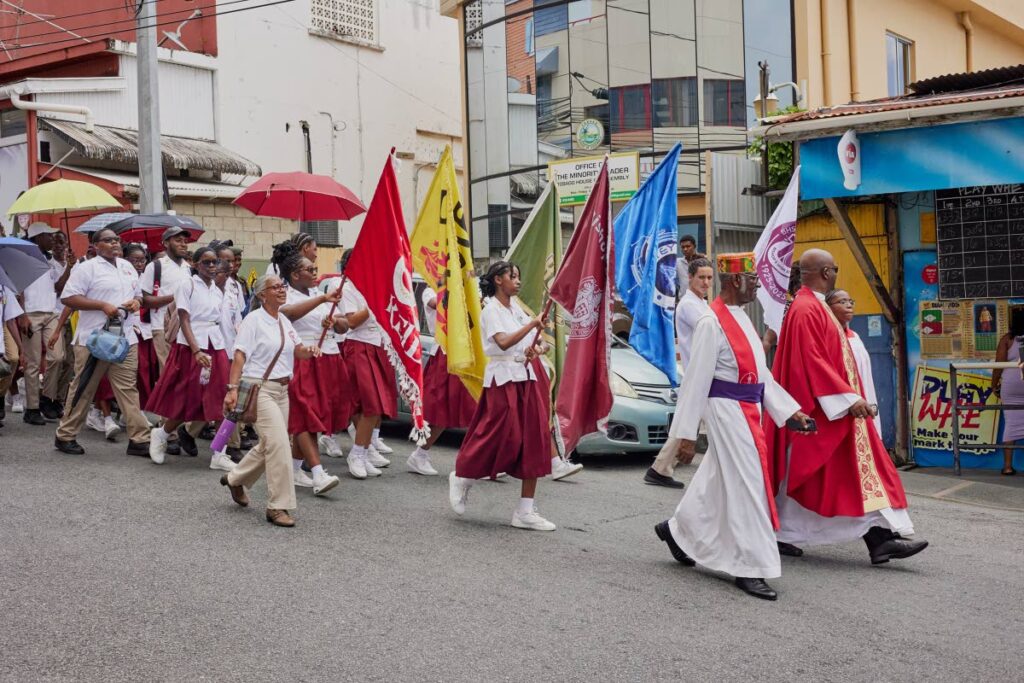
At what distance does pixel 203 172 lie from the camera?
21344 millimetres

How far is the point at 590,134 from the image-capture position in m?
21.5

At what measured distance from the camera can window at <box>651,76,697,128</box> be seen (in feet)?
65.8

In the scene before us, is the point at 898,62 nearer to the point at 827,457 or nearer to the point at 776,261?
the point at 776,261

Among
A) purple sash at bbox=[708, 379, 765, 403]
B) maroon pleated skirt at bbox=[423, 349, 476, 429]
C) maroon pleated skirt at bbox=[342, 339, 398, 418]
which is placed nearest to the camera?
purple sash at bbox=[708, 379, 765, 403]

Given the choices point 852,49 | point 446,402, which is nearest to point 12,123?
point 446,402

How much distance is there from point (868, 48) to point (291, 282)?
14563mm

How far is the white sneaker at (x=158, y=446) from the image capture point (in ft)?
30.7

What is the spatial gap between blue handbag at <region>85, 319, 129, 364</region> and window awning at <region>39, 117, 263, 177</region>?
1013 centimetres

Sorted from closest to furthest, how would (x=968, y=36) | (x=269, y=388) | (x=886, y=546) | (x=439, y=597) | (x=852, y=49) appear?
(x=439, y=597)
(x=886, y=546)
(x=269, y=388)
(x=852, y=49)
(x=968, y=36)

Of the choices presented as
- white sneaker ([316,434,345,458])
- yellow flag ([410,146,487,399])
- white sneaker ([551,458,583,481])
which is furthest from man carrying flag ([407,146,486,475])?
white sneaker ([316,434,345,458])

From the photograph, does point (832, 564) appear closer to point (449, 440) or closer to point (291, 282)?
point (291, 282)

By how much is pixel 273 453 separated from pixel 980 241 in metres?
7.18

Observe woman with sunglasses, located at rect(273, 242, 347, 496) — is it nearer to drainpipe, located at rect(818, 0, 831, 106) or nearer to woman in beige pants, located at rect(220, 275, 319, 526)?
woman in beige pants, located at rect(220, 275, 319, 526)

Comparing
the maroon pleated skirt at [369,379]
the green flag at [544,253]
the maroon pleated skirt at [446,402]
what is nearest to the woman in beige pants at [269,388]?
the maroon pleated skirt at [369,379]
